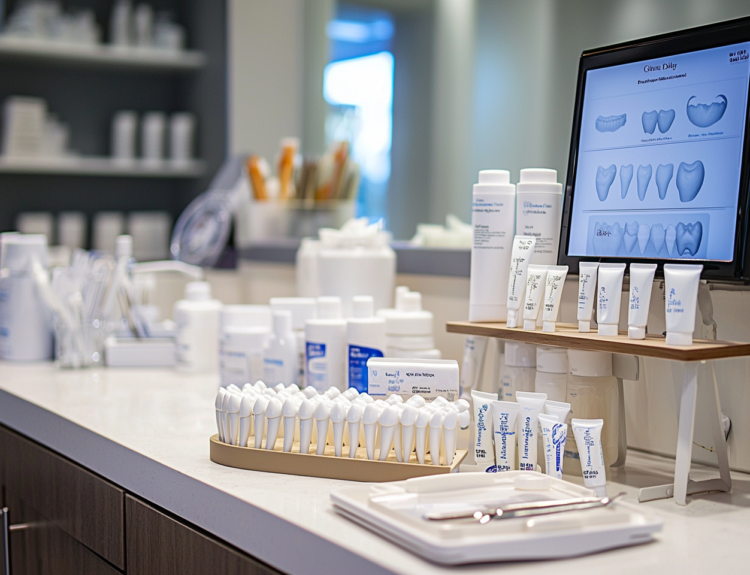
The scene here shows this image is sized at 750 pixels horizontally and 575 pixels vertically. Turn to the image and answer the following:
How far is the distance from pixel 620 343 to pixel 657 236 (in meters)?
0.15

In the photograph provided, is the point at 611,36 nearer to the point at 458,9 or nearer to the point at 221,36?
the point at 458,9

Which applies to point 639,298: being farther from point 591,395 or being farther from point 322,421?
point 322,421

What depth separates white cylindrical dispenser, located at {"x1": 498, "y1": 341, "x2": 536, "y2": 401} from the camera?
892 mm

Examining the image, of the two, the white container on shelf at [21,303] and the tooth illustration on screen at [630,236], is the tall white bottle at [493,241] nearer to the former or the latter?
the tooth illustration on screen at [630,236]

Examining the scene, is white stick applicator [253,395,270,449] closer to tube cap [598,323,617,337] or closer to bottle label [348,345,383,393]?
bottle label [348,345,383,393]

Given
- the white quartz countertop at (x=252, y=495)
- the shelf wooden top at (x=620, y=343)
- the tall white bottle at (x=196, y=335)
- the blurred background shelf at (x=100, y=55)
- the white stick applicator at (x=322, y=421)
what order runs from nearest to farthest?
the white quartz countertop at (x=252, y=495) → the shelf wooden top at (x=620, y=343) → the white stick applicator at (x=322, y=421) → the tall white bottle at (x=196, y=335) → the blurred background shelf at (x=100, y=55)

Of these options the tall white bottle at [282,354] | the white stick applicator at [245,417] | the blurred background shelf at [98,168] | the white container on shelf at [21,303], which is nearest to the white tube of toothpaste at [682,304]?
the white stick applicator at [245,417]

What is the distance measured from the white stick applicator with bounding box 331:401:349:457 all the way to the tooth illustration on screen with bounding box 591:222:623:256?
33 centimetres

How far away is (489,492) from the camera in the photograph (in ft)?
2.17

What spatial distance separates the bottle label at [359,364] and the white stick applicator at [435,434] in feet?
0.78

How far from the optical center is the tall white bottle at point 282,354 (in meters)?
1.10

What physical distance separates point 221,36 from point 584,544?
8.38 ft

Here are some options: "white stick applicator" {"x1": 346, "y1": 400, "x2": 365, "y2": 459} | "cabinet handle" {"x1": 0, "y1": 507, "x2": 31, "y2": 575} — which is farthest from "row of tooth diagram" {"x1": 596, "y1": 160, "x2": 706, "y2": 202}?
"cabinet handle" {"x1": 0, "y1": 507, "x2": 31, "y2": 575}

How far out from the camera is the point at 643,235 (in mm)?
832
